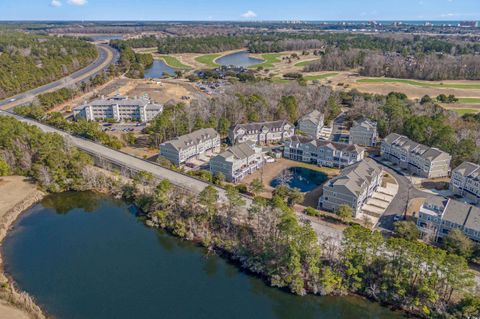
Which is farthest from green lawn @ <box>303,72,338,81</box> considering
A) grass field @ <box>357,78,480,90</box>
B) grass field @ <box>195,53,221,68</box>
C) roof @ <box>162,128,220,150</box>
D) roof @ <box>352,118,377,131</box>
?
roof @ <box>162,128,220,150</box>

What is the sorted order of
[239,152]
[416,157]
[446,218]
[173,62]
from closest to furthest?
[446,218], [239,152], [416,157], [173,62]

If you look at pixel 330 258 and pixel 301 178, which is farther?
pixel 301 178

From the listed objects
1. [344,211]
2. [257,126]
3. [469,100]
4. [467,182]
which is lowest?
[344,211]

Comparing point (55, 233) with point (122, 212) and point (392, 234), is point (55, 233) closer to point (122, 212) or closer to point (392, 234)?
point (122, 212)

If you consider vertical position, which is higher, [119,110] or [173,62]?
[173,62]

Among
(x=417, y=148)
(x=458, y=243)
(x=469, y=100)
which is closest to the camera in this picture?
(x=458, y=243)

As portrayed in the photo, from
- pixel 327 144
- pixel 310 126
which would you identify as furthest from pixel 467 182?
pixel 310 126

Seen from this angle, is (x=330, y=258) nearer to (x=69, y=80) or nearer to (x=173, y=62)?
(x=69, y=80)
